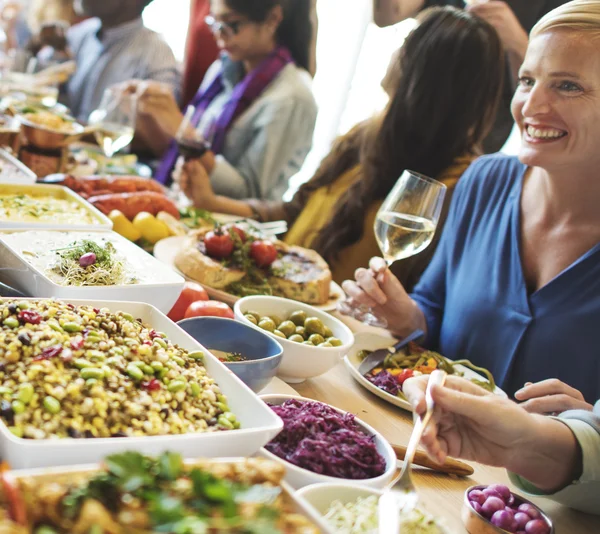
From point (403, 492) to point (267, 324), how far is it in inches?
26.4

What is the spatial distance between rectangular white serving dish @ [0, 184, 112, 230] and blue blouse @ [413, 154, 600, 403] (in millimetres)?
1174

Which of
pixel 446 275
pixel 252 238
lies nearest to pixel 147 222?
pixel 252 238

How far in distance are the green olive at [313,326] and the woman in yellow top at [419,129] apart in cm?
139

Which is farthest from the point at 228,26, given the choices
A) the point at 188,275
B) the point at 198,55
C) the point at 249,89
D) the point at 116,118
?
the point at 188,275

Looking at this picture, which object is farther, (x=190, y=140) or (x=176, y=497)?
(x=190, y=140)

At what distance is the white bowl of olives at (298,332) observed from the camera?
4.99ft

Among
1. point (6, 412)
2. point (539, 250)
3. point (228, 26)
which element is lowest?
point (6, 412)

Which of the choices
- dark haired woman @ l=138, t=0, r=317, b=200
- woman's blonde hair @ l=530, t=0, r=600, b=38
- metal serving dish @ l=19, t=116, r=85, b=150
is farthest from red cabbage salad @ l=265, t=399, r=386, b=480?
dark haired woman @ l=138, t=0, r=317, b=200

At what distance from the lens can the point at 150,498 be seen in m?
0.76

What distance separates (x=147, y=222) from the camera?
2340 mm

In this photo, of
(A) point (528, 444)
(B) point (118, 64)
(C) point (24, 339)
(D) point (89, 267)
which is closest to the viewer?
(C) point (24, 339)

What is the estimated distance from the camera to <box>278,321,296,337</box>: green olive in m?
1.72

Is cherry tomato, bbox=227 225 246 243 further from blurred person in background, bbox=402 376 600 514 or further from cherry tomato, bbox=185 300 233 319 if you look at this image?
blurred person in background, bbox=402 376 600 514

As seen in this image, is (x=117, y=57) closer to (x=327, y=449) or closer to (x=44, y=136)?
(x=44, y=136)
